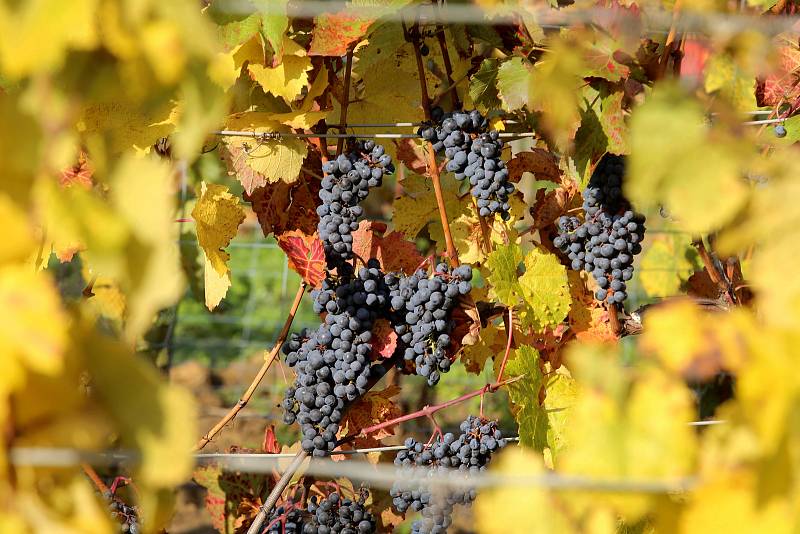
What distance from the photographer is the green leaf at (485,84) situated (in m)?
1.35

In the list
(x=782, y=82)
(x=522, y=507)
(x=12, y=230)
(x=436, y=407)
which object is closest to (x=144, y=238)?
(x=12, y=230)

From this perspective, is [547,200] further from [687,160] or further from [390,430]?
[687,160]

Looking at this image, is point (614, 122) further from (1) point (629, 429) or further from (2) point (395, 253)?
(1) point (629, 429)

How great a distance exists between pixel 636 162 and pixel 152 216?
322 mm

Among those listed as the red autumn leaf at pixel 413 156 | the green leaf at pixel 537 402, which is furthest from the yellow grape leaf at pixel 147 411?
the red autumn leaf at pixel 413 156

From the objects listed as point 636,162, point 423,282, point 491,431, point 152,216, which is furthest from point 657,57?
point 152,216

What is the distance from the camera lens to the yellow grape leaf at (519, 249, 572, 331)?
4.57ft

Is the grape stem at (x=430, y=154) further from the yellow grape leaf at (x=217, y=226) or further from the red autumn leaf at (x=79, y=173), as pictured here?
the red autumn leaf at (x=79, y=173)

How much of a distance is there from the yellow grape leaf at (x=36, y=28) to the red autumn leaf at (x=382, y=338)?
36.6 inches

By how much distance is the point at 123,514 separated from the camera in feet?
4.75

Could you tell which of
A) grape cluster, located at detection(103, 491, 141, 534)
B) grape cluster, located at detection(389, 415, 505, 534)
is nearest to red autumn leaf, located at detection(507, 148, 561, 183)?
grape cluster, located at detection(389, 415, 505, 534)

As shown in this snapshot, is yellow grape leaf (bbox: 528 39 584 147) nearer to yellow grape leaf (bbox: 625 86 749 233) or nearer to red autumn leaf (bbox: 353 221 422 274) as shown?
yellow grape leaf (bbox: 625 86 749 233)

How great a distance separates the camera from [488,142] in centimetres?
132

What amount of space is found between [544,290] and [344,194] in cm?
38
